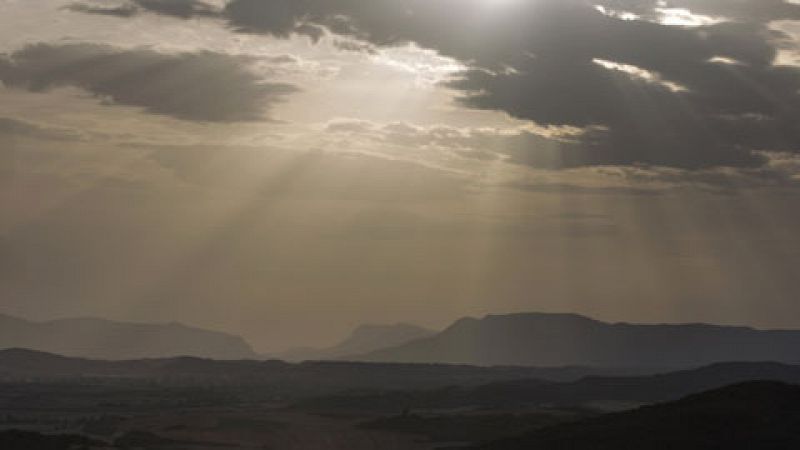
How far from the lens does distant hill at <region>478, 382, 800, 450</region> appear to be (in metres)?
94.4

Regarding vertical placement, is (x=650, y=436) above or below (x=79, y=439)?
above

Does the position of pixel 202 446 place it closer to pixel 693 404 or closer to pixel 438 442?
pixel 438 442

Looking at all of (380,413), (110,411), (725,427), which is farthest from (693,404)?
(110,411)

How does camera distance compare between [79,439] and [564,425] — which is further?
[79,439]

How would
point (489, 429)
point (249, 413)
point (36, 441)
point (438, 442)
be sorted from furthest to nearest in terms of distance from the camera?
1. point (249, 413)
2. point (489, 429)
3. point (438, 442)
4. point (36, 441)

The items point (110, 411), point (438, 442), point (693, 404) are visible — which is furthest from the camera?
point (110, 411)

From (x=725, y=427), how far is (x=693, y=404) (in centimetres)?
927

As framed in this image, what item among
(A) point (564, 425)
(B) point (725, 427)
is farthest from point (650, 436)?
(A) point (564, 425)

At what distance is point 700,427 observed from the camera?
9856cm

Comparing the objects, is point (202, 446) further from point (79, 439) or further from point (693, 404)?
point (693, 404)

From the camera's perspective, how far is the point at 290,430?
6009 inches

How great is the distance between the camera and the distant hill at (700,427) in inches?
3716

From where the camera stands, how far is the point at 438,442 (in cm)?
13950

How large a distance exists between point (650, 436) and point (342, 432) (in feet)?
206
